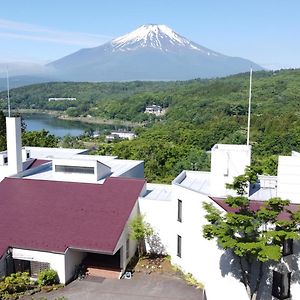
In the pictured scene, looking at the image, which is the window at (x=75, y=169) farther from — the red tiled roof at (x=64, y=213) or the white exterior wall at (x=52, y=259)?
the white exterior wall at (x=52, y=259)

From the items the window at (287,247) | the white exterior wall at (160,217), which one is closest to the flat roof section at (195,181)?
the white exterior wall at (160,217)

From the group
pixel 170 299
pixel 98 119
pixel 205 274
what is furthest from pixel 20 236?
pixel 98 119

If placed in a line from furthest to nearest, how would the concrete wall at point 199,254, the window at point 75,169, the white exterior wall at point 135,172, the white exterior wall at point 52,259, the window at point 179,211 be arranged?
1. the white exterior wall at point 135,172
2. the window at point 75,169
3. the window at point 179,211
4. the white exterior wall at point 52,259
5. the concrete wall at point 199,254

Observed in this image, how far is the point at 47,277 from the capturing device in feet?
41.9

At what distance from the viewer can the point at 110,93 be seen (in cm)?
17638

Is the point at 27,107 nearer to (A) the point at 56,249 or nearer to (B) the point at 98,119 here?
(B) the point at 98,119

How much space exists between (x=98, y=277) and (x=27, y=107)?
14827 cm

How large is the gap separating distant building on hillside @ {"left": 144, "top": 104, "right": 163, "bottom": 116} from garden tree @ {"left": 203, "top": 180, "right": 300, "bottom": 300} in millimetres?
100073

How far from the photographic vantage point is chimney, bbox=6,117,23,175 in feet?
55.3

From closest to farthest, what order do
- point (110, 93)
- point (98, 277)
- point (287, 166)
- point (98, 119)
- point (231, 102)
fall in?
point (287, 166) < point (98, 277) < point (231, 102) < point (98, 119) < point (110, 93)

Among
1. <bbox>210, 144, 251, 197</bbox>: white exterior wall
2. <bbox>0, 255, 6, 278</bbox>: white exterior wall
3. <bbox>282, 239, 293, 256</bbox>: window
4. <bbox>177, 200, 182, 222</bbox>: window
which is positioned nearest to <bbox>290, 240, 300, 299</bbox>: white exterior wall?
<bbox>282, 239, 293, 256</bbox>: window

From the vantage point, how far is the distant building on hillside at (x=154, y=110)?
4407 inches

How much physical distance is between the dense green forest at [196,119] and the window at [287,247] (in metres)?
2.12

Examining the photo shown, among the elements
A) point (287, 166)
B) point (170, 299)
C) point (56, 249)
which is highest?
point (287, 166)
